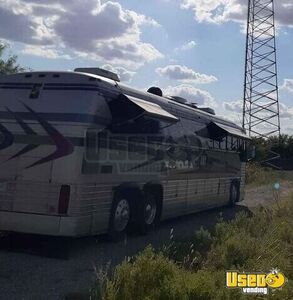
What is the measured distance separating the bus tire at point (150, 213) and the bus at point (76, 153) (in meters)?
0.03

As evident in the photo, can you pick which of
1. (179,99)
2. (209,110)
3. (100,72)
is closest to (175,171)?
(179,99)

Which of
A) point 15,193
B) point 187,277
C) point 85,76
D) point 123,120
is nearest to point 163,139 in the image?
point 123,120

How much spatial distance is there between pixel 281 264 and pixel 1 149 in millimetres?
5200

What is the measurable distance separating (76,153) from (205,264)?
2.86 metres

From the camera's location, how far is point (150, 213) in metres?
12.3

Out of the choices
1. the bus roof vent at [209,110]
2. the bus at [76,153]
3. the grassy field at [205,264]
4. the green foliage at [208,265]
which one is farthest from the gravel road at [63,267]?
the bus roof vent at [209,110]

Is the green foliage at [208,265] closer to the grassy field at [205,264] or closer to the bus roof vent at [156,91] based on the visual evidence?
the grassy field at [205,264]

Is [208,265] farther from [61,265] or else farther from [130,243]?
[130,243]

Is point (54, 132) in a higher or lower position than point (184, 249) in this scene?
higher

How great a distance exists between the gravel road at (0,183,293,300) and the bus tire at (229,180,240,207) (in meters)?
7.56

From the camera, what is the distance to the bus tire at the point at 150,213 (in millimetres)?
11766

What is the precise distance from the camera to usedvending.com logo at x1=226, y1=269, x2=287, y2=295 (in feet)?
20.7

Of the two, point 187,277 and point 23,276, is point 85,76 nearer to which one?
point 23,276

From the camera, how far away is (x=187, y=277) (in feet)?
21.4
